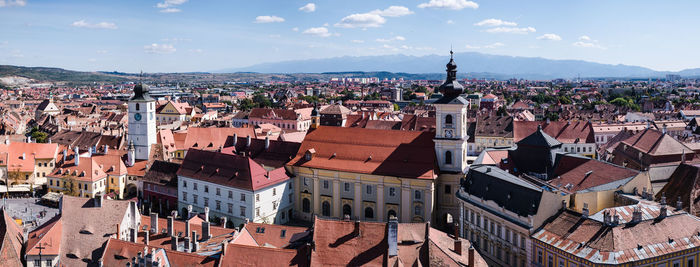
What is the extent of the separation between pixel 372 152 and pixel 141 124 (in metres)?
36.4

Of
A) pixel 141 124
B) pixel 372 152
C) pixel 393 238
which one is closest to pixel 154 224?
pixel 393 238

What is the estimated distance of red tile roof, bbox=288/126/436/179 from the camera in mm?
52000

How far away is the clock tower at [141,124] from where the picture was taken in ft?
244

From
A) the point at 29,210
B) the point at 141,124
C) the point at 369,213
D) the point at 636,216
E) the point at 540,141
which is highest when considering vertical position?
the point at 141,124

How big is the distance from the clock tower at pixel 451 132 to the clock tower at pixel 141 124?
41.1 m

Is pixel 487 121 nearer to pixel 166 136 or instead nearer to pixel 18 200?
pixel 166 136

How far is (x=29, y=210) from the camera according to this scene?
5822 cm

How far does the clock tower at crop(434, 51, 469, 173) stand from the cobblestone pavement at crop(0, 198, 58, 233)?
37203 mm

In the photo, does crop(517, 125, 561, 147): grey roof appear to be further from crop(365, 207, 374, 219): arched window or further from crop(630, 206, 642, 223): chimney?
crop(630, 206, 642, 223): chimney

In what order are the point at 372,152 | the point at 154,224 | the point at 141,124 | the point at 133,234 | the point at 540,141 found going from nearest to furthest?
the point at 133,234 → the point at 154,224 → the point at 372,152 → the point at 540,141 → the point at 141,124

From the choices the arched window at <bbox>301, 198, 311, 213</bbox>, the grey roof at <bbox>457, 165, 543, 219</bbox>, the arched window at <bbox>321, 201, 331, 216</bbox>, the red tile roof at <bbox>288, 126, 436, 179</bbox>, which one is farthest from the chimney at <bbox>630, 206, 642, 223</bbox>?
the arched window at <bbox>301, 198, 311, 213</bbox>

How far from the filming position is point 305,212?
188 feet

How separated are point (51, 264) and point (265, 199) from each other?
2050cm

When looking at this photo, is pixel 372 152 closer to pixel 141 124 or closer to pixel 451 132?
pixel 451 132
